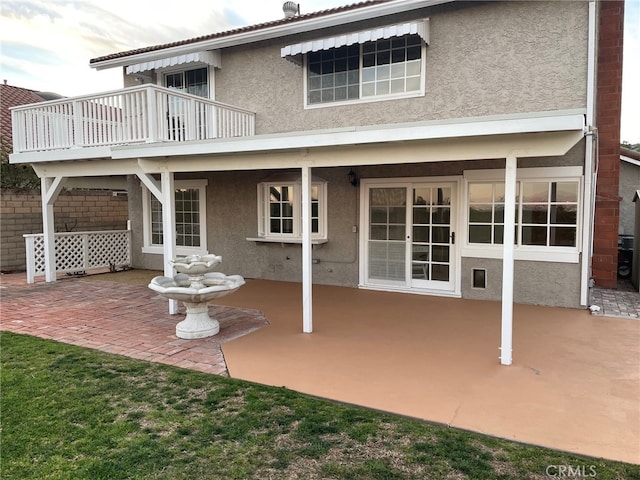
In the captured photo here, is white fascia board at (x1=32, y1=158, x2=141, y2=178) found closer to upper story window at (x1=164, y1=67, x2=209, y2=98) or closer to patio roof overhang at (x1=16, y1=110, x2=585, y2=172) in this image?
patio roof overhang at (x1=16, y1=110, x2=585, y2=172)

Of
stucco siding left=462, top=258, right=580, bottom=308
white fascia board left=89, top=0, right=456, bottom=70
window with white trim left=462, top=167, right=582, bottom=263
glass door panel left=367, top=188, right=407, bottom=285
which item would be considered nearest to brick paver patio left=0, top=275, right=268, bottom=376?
glass door panel left=367, top=188, right=407, bottom=285

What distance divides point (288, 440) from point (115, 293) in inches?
297

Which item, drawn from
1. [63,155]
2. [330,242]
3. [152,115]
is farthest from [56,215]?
[330,242]

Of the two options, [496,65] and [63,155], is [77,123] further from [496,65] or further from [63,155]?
[496,65]

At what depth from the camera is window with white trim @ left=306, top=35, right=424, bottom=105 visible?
8953mm

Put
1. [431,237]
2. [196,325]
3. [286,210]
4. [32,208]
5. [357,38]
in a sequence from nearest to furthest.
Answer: [196,325]
[357,38]
[431,237]
[286,210]
[32,208]

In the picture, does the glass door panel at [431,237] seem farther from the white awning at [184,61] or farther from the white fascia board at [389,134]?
the white awning at [184,61]

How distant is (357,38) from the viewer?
8766mm

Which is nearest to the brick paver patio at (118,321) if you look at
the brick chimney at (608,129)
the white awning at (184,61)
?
the white awning at (184,61)

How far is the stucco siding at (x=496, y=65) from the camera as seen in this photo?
7617mm

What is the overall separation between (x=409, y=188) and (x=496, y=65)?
2844 mm

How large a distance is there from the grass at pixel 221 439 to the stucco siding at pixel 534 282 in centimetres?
544

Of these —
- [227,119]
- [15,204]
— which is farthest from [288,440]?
[15,204]

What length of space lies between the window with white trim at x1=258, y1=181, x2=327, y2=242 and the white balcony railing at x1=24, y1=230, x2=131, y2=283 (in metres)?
4.91
